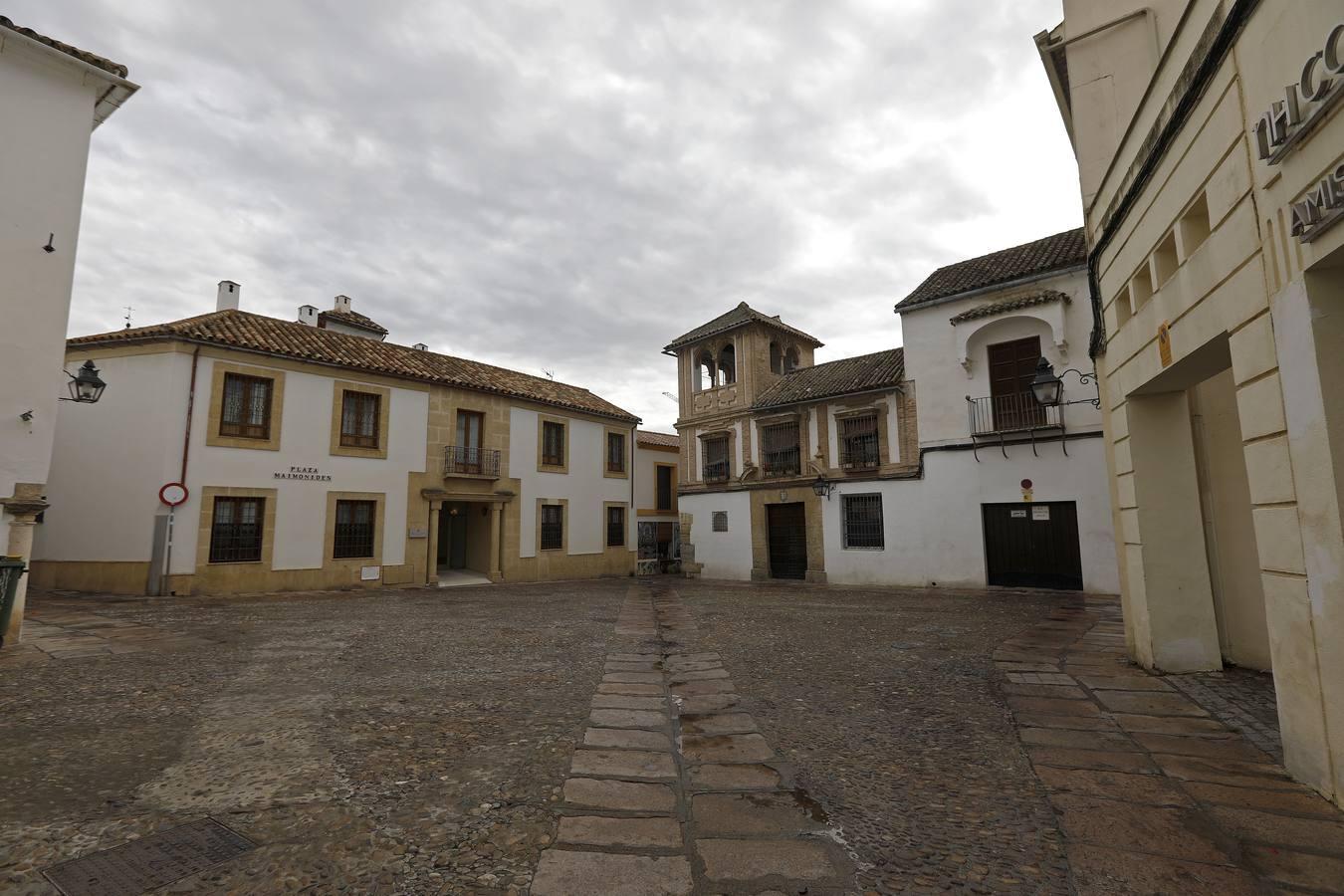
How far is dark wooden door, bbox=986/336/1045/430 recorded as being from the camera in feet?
44.8

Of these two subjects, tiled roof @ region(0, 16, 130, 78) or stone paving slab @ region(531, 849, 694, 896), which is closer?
stone paving slab @ region(531, 849, 694, 896)

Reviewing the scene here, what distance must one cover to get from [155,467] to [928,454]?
54.7ft

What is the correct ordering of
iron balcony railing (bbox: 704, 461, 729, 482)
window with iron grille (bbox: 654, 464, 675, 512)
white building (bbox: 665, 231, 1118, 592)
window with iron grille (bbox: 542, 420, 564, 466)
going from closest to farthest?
white building (bbox: 665, 231, 1118, 592)
window with iron grille (bbox: 542, 420, 564, 466)
iron balcony railing (bbox: 704, 461, 729, 482)
window with iron grille (bbox: 654, 464, 675, 512)

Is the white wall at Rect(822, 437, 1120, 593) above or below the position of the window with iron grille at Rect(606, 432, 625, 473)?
below

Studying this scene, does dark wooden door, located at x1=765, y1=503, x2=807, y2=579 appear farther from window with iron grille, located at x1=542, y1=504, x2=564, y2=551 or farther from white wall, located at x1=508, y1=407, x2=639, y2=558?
window with iron grille, located at x1=542, y1=504, x2=564, y2=551

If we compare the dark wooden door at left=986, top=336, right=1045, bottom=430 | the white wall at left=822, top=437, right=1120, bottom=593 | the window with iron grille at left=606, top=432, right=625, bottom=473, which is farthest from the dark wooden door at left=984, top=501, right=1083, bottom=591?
the window with iron grille at left=606, top=432, right=625, bottom=473

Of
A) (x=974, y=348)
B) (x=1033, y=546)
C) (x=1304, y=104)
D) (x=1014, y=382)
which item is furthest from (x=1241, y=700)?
(x=974, y=348)

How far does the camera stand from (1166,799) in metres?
2.89

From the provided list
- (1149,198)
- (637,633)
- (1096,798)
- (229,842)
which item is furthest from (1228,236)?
(637,633)

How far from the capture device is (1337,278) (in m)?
2.72

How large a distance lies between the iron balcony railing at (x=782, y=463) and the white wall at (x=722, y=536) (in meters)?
1.03

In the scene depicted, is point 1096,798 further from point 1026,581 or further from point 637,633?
Answer: point 1026,581

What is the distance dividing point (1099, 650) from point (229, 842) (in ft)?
24.0

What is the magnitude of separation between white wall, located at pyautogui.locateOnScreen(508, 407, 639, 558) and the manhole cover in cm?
1585
